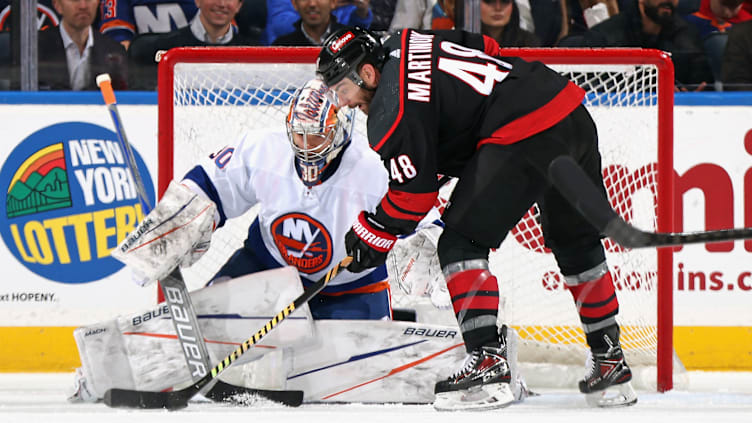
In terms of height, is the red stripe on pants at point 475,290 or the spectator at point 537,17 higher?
the spectator at point 537,17

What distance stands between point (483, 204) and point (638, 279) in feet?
3.67

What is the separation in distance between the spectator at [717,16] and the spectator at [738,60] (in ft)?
0.11

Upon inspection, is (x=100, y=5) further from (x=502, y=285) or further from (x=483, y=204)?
(x=483, y=204)

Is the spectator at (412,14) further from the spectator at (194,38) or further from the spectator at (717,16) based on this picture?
the spectator at (717,16)

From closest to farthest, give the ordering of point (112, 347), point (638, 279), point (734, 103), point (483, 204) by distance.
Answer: point (483, 204)
point (112, 347)
point (638, 279)
point (734, 103)

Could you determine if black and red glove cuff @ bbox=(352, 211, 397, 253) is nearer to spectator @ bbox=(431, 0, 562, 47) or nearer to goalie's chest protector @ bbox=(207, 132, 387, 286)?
goalie's chest protector @ bbox=(207, 132, 387, 286)

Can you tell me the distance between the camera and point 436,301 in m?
2.32

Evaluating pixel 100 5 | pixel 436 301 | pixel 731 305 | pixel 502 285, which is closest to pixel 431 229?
pixel 436 301

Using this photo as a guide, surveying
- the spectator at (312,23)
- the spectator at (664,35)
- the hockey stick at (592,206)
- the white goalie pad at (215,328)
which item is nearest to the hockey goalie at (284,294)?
the white goalie pad at (215,328)

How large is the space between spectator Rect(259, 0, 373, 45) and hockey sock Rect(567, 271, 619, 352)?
1497mm

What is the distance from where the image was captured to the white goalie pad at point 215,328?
2.22 metres

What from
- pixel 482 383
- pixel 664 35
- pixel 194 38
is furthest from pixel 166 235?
pixel 664 35

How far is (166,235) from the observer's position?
2193 mm

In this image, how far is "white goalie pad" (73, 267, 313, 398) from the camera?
2223 millimetres
